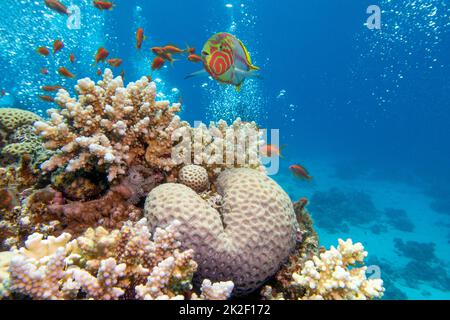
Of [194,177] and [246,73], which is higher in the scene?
[246,73]

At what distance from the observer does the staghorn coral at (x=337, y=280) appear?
236cm

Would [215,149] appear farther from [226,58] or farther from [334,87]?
[334,87]

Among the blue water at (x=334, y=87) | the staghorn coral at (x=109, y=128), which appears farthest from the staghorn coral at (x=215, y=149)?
the blue water at (x=334, y=87)

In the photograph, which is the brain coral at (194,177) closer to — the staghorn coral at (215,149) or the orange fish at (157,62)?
the staghorn coral at (215,149)

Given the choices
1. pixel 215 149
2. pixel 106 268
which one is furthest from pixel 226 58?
pixel 106 268

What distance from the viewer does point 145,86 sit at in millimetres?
3484

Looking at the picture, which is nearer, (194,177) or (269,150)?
(194,177)

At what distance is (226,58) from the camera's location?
3.08m

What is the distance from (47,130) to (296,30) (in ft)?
245

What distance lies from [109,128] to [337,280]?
272 centimetres

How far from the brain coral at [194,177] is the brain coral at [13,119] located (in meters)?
3.76

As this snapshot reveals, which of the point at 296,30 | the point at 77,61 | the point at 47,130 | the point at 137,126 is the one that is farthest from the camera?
the point at 296,30
